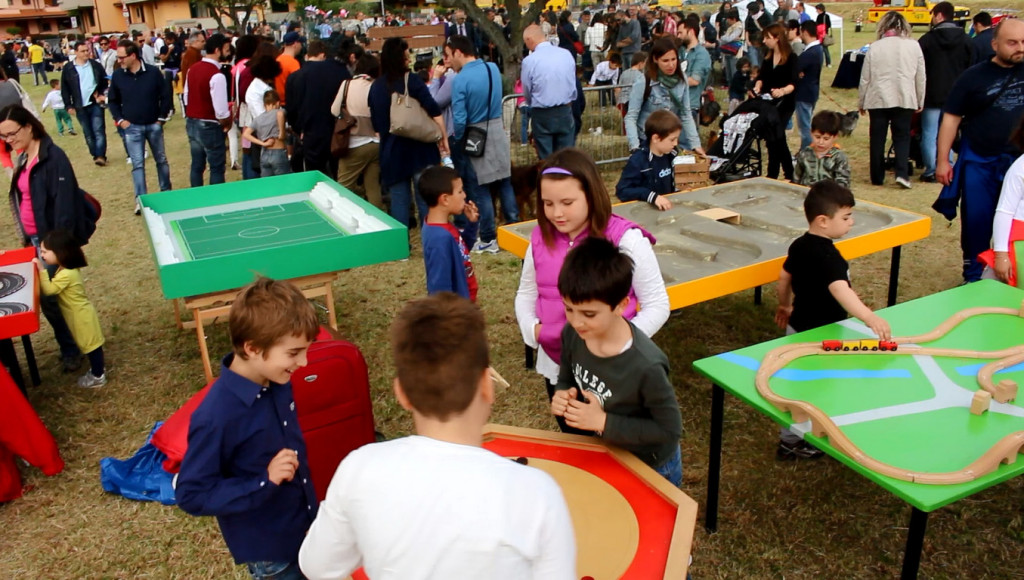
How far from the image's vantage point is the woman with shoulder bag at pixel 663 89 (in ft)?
23.5

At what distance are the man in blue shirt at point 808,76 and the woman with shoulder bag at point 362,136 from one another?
4414 mm

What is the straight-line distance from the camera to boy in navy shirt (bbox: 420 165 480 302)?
3.87 metres

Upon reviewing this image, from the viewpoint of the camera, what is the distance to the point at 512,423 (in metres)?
4.16

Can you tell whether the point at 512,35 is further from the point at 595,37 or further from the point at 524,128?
the point at 595,37

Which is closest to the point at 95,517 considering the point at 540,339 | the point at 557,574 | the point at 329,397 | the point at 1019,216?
the point at 329,397

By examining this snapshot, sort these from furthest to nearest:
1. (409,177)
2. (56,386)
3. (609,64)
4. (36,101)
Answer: (36,101), (609,64), (409,177), (56,386)

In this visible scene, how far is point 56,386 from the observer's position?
16.0 ft

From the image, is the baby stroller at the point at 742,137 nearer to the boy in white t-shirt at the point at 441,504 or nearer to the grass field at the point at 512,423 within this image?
the grass field at the point at 512,423

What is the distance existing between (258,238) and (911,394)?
383cm

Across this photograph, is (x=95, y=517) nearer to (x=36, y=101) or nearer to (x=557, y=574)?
(x=557, y=574)

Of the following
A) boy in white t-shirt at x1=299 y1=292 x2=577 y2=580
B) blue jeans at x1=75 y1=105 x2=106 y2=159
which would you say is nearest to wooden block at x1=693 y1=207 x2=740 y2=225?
boy in white t-shirt at x1=299 y1=292 x2=577 y2=580

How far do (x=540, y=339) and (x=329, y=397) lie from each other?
1068 mm

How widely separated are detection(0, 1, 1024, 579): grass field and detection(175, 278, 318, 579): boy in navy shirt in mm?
1125

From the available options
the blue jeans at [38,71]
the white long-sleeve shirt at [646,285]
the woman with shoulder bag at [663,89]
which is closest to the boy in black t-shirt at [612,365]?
the white long-sleeve shirt at [646,285]
